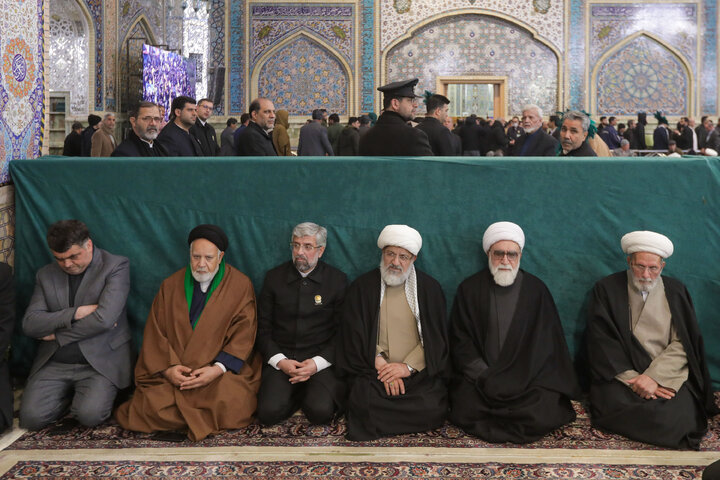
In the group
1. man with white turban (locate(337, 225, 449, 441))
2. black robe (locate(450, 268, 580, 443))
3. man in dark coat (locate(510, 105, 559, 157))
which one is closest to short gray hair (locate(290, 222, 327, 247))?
man with white turban (locate(337, 225, 449, 441))

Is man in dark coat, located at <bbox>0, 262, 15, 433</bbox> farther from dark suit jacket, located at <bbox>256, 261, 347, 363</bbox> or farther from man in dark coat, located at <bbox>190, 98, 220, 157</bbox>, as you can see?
man in dark coat, located at <bbox>190, 98, 220, 157</bbox>

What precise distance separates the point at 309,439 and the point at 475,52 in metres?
10.4

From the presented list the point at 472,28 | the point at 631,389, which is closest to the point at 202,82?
the point at 472,28

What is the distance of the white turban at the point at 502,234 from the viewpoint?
2.88 meters

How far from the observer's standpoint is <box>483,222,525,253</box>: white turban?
2.88 m

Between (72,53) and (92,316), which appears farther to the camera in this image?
(72,53)

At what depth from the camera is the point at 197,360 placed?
2.81 metres

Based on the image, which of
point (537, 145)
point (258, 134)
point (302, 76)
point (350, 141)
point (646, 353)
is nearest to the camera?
point (646, 353)

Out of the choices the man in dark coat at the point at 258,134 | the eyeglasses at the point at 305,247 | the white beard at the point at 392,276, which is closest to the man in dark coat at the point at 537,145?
the man in dark coat at the point at 258,134

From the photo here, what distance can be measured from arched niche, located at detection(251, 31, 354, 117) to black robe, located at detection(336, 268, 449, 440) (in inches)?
366

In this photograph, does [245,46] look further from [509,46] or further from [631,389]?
[631,389]

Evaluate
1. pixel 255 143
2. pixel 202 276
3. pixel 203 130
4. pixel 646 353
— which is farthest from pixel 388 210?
pixel 203 130

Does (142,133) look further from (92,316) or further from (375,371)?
(375,371)

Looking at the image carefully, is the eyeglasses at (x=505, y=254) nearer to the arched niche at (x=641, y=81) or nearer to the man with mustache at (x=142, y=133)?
the man with mustache at (x=142, y=133)
